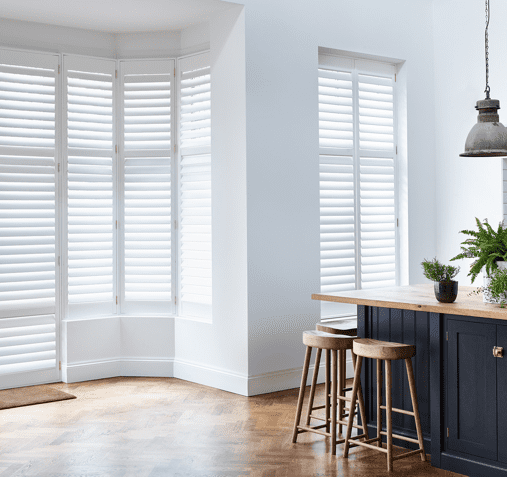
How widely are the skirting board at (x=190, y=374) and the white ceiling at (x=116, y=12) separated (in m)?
3.05

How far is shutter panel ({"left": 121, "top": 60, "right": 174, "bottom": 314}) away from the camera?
6203mm

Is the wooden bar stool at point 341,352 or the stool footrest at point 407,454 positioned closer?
the stool footrest at point 407,454

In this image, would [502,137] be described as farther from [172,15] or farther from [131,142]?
[131,142]

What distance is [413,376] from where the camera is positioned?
393 centimetres

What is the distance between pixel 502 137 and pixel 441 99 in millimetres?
2970

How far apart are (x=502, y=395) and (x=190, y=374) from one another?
312 cm

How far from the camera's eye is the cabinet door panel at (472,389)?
3568 millimetres

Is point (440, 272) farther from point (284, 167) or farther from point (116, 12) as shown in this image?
point (116, 12)

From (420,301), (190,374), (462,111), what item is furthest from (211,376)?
(462,111)

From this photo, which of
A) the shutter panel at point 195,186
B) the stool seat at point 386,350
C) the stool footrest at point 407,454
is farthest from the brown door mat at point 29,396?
the stool footrest at point 407,454

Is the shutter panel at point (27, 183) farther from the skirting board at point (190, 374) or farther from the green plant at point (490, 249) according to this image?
the green plant at point (490, 249)

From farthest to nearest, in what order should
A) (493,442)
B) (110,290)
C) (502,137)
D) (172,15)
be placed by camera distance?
(110,290), (172,15), (502,137), (493,442)

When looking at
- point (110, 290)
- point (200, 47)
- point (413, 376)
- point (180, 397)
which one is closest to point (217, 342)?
point (180, 397)

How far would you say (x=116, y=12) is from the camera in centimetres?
568
